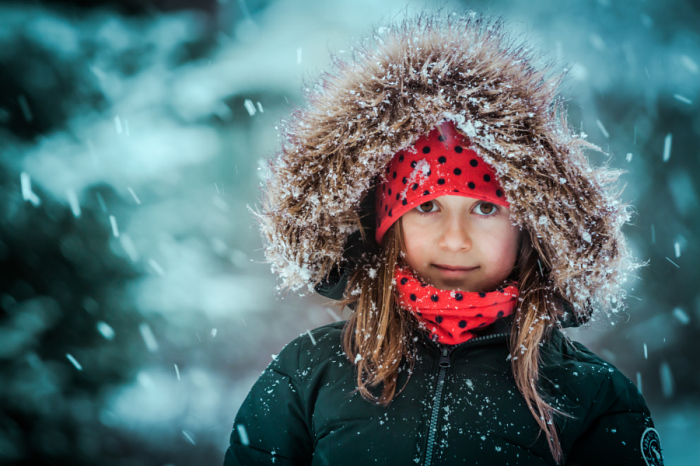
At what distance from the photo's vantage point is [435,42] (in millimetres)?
1000

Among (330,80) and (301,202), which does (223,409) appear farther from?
(330,80)

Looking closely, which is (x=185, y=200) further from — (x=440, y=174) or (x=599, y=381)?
(x=599, y=381)

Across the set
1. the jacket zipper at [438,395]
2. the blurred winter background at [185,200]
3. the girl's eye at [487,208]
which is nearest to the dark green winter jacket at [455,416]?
the jacket zipper at [438,395]

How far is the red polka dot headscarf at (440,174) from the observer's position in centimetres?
92

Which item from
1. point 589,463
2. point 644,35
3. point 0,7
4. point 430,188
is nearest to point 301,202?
point 430,188

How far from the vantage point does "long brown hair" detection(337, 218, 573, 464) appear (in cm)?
89

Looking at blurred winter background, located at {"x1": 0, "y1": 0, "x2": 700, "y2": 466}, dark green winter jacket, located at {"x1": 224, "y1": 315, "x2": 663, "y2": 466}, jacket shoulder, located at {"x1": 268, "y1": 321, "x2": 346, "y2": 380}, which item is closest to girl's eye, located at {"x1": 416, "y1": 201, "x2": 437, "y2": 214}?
dark green winter jacket, located at {"x1": 224, "y1": 315, "x2": 663, "y2": 466}

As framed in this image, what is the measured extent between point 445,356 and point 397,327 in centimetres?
14

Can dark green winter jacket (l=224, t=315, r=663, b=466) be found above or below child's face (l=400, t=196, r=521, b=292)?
below

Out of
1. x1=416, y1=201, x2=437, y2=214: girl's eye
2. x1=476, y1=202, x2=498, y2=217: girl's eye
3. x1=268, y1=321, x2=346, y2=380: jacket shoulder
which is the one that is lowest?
x1=268, y1=321, x2=346, y2=380: jacket shoulder

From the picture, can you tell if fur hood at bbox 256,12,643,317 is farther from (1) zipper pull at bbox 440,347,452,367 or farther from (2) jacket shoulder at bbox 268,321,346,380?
(1) zipper pull at bbox 440,347,452,367

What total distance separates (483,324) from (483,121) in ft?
1.63

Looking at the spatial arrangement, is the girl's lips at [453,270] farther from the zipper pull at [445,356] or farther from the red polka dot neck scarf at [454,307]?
the zipper pull at [445,356]

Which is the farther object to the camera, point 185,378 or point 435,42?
point 185,378
